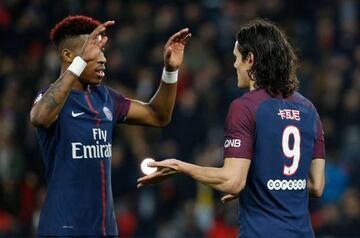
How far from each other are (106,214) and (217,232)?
574cm

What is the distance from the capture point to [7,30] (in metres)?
15.3

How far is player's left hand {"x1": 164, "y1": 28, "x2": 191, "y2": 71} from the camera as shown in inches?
249

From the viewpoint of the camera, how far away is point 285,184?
5.55 m

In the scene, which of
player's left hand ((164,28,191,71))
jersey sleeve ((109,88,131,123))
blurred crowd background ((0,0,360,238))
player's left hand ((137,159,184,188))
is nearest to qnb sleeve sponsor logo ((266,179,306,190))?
player's left hand ((137,159,184,188))

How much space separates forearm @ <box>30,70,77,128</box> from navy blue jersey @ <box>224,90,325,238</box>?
3.28ft

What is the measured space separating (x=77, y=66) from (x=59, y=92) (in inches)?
7.5

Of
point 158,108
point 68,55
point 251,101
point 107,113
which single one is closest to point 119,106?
point 107,113

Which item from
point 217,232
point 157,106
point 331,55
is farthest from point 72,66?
point 331,55

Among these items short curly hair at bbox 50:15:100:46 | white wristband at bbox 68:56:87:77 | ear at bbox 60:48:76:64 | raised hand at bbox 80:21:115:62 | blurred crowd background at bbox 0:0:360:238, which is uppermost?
short curly hair at bbox 50:15:100:46

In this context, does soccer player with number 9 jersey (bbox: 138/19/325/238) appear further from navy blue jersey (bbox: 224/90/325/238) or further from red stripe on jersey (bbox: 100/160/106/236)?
red stripe on jersey (bbox: 100/160/106/236)

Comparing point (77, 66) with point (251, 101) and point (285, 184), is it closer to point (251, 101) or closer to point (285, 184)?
point (251, 101)

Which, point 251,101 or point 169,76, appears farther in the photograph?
point 169,76

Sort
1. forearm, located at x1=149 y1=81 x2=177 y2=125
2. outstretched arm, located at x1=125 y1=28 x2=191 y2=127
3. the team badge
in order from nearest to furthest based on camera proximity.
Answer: the team badge < outstretched arm, located at x1=125 y1=28 x2=191 y2=127 < forearm, located at x1=149 y1=81 x2=177 y2=125

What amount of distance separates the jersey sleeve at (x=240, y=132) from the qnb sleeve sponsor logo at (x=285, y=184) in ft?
0.63
